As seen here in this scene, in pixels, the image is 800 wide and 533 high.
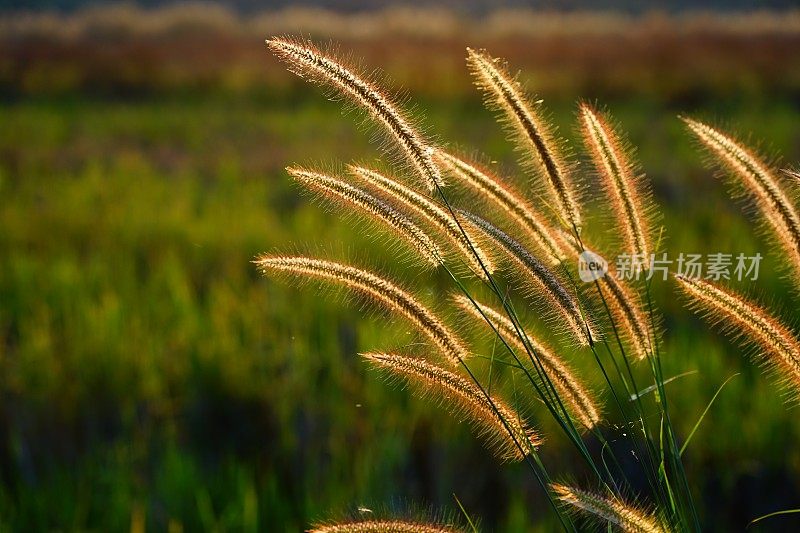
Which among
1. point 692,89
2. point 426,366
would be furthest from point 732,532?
point 692,89

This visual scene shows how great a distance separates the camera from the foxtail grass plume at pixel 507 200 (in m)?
1.31

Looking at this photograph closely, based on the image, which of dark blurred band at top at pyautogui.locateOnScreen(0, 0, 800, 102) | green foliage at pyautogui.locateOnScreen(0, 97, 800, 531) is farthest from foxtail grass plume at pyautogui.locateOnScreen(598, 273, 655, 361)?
dark blurred band at top at pyautogui.locateOnScreen(0, 0, 800, 102)

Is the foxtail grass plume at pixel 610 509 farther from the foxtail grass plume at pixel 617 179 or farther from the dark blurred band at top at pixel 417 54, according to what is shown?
the dark blurred band at top at pixel 417 54

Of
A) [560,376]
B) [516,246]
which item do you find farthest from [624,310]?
[516,246]

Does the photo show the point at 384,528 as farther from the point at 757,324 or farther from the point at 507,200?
the point at 757,324

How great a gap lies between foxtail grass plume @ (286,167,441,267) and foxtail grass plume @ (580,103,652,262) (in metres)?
0.28

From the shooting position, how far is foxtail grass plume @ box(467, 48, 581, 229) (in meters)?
1.27

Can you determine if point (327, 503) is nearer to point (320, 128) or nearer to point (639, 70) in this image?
point (320, 128)

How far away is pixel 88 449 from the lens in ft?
8.93

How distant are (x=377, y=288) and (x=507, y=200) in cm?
22

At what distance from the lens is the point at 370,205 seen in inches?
48.3

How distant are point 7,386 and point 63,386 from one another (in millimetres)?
169

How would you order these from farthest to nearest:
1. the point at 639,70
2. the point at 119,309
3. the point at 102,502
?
the point at 639,70 → the point at 119,309 → the point at 102,502

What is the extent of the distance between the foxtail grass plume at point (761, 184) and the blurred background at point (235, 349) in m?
0.36
